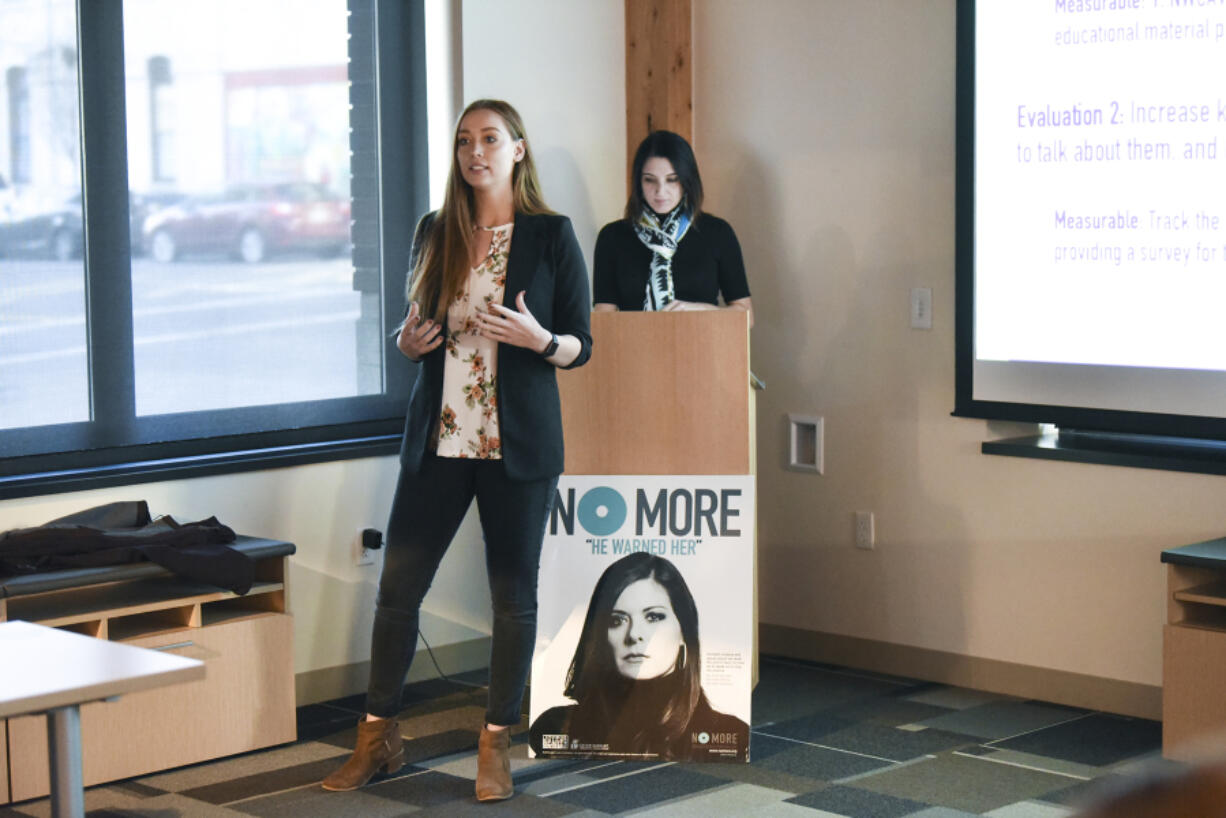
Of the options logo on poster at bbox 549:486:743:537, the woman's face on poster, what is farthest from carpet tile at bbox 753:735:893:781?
logo on poster at bbox 549:486:743:537

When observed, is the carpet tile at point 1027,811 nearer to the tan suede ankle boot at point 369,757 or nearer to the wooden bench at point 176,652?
the tan suede ankle boot at point 369,757

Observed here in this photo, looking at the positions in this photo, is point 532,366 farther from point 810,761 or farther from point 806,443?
point 806,443

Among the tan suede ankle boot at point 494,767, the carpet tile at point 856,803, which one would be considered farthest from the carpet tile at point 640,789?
the carpet tile at point 856,803

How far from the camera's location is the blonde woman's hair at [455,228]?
3.39 metres

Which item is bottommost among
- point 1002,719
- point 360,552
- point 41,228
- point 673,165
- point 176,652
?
point 1002,719

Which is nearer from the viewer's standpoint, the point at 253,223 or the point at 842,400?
→ the point at 253,223

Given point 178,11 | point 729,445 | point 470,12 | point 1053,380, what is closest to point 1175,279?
point 1053,380

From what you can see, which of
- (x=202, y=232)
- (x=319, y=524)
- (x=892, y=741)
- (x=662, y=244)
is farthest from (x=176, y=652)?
(x=892, y=741)

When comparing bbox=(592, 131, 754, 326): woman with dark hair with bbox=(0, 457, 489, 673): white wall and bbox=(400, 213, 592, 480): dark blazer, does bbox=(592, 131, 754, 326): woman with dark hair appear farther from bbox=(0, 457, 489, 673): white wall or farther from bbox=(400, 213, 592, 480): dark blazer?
bbox=(0, 457, 489, 673): white wall

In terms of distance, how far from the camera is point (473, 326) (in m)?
3.36

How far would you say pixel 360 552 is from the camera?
4.34m

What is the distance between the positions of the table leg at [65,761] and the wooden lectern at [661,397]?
1.82 metres

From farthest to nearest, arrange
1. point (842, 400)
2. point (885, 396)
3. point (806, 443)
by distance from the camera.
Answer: point (806, 443) → point (842, 400) → point (885, 396)

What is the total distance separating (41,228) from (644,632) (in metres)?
1.93
